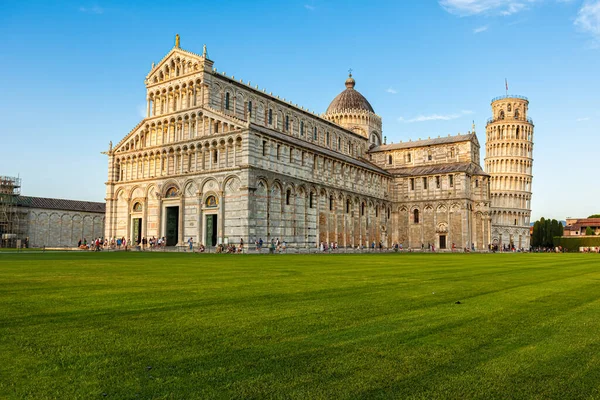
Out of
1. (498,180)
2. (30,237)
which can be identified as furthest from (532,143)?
(30,237)

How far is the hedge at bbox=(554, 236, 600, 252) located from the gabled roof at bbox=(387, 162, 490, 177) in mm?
27443

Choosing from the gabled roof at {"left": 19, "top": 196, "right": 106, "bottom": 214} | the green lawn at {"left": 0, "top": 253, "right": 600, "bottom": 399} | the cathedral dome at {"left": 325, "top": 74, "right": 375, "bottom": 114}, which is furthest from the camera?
the cathedral dome at {"left": 325, "top": 74, "right": 375, "bottom": 114}

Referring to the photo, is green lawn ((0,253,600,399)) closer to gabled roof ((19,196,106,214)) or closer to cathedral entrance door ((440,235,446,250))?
cathedral entrance door ((440,235,446,250))

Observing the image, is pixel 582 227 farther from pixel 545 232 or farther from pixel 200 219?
pixel 200 219

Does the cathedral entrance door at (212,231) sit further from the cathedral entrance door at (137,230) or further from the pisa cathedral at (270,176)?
the cathedral entrance door at (137,230)

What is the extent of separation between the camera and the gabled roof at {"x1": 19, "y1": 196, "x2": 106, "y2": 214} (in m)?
63.6

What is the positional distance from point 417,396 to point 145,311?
5429mm

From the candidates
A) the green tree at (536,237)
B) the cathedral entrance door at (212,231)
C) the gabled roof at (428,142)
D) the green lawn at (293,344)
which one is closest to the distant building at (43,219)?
the cathedral entrance door at (212,231)

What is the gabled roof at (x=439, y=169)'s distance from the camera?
6694cm

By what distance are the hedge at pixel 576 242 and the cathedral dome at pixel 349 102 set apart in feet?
141

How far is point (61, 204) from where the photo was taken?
66.9 metres

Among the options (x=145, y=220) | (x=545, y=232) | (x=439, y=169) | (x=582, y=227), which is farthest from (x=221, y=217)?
(x=582, y=227)

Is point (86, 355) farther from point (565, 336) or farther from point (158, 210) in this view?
point (158, 210)

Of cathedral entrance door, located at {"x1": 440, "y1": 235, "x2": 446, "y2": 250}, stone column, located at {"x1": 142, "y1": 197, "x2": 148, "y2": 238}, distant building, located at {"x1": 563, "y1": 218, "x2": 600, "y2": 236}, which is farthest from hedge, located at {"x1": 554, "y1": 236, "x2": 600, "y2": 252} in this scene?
stone column, located at {"x1": 142, "y1": 197, "x2": 148, "y2": 238}
